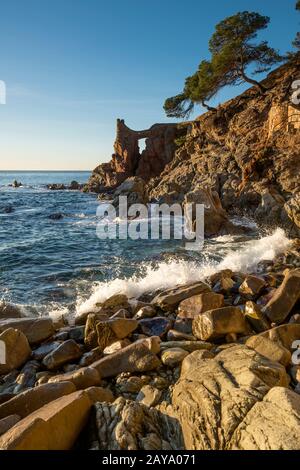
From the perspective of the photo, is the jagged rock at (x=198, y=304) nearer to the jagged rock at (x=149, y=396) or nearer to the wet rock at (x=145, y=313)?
the wet rock at (x=145, y=313)

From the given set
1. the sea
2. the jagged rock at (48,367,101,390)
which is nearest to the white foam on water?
the sea

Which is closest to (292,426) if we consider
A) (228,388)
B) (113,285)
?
(228,388)

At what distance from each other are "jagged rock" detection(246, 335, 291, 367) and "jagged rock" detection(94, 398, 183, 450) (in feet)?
6.85

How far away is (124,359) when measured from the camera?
5355mm

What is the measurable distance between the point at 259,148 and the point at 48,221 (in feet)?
66.7

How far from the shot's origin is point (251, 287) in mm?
8664

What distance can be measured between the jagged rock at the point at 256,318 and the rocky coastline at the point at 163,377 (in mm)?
25

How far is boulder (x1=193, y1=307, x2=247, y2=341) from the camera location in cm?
613

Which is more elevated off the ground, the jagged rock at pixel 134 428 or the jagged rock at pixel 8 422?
the jagged rock at pixel 134 428

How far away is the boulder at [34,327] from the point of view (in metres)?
7.01

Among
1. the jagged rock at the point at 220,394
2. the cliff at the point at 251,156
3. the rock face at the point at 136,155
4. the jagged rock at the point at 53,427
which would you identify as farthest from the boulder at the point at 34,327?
the rock face at the point at 136,155

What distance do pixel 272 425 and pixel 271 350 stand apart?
226cm

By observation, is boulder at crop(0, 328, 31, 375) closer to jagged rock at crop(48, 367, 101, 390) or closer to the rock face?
jagged rock at crop(48, 367, 101, 390)
